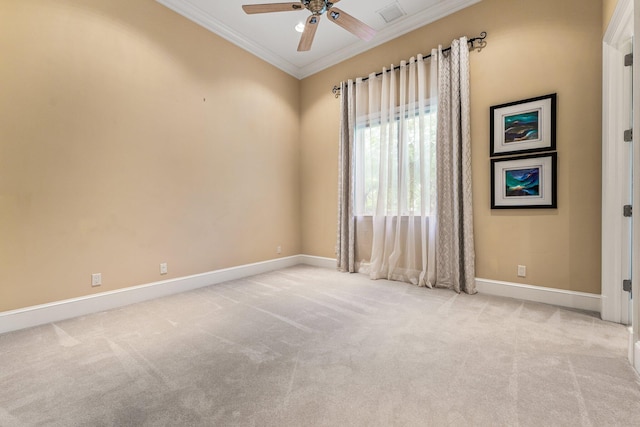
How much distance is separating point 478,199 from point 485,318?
4.55 ft

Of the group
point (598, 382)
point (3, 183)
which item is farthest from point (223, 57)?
point (598, 382)

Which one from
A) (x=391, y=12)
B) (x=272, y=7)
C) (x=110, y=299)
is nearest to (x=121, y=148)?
(x=110, y=299)

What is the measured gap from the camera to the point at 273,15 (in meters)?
3.49

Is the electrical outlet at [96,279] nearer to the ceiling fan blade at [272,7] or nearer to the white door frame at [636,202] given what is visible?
the ceiling fan blade at [272,7]

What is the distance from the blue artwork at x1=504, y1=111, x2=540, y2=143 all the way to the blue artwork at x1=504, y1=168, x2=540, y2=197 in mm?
347

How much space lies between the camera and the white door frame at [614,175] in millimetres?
2291

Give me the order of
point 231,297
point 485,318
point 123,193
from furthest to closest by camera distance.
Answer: point 231,297, point 123,193, point 485,318

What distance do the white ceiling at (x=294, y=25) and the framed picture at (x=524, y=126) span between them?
56.1 inches

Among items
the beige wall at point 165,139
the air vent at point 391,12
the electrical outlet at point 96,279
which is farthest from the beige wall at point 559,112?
the electrical outlet at point 96,279

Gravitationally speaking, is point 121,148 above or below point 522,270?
above

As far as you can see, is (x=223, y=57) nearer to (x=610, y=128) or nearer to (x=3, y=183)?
(x=3, y=183)

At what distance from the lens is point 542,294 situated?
2.81 m

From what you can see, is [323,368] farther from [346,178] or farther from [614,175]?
[346,178]

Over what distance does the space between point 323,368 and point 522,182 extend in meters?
2.78
